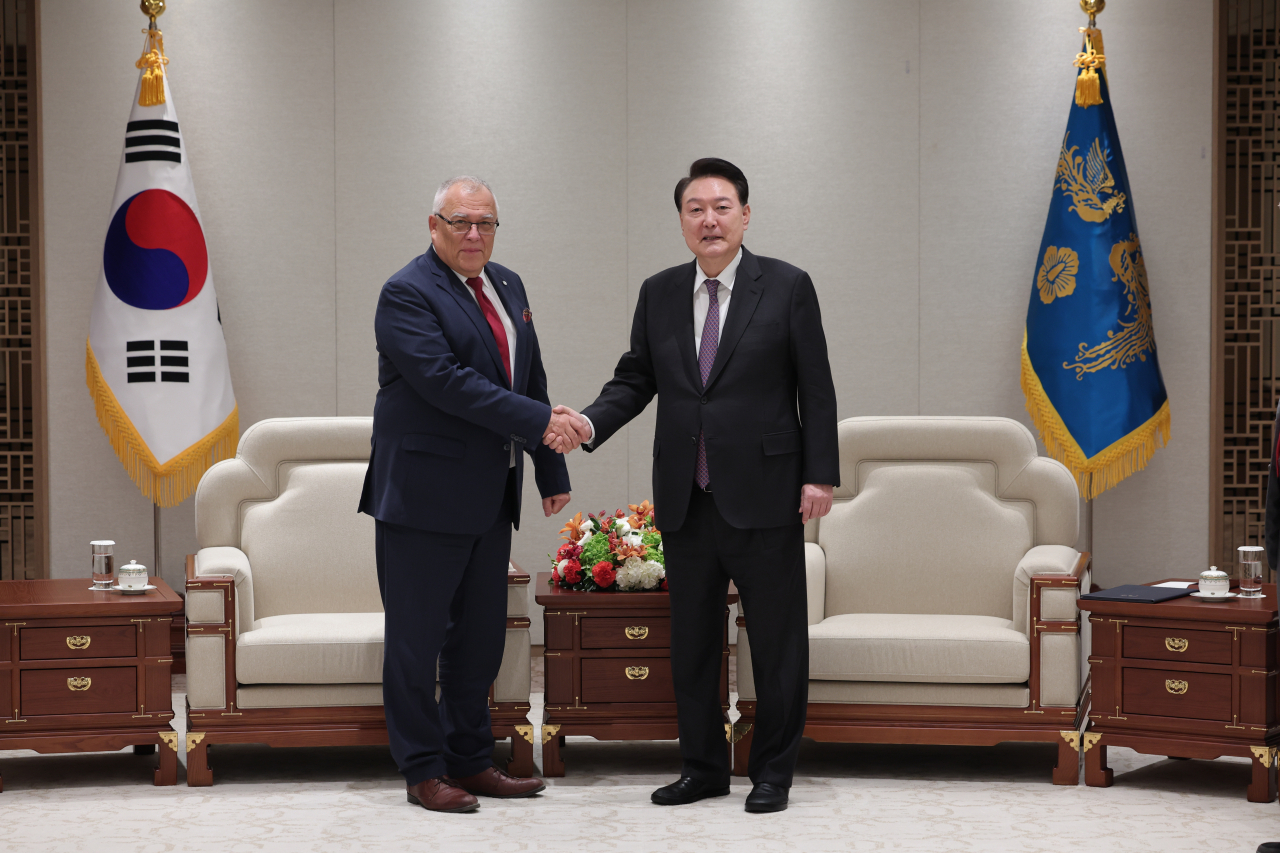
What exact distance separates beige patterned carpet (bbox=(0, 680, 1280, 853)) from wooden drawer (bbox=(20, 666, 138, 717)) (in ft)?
0.79

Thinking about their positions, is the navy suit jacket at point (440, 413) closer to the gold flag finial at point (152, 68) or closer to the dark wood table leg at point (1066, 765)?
the dark wood table leg at point (1066, 765)

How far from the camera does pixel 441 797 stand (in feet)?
11.5

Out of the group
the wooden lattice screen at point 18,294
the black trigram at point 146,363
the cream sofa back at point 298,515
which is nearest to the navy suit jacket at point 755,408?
the cream sofa back at point 298,515

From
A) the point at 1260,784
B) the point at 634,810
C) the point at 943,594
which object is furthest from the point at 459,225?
the point at 1260,784

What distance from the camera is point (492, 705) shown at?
12.7 ft

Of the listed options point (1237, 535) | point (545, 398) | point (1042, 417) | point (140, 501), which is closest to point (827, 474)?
point (545, 398)

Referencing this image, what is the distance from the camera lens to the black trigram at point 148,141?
5203 mm

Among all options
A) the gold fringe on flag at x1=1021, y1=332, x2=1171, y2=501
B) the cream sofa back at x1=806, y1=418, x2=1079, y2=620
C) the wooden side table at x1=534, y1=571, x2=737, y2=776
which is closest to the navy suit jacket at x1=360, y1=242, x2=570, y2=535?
the wooden side table at x1=534, y1=571, x2=737, y2=776

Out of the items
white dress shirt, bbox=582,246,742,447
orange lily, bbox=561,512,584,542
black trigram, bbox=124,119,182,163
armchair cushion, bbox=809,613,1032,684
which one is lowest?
armchair cushion, bbox=809,613,1032,684

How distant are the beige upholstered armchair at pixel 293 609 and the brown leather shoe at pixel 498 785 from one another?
0.62ft

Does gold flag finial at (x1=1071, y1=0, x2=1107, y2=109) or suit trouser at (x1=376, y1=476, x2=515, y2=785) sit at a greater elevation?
gold flag finial at (x1=1071, y1=0, x2=1107, y2=109)

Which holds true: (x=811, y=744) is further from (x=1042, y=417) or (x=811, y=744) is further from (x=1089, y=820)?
(x=1042, y=417)

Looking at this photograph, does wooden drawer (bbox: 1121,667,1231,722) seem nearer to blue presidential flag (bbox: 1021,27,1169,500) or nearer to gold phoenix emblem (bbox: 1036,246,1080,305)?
blue presidential flag (bbox: 1021,27,1169,500)

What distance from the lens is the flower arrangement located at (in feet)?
13.0
